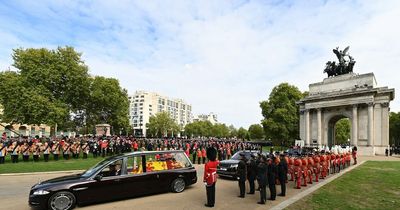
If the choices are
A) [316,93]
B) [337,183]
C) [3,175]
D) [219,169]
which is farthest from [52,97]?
[316,93]

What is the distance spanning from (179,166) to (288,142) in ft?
180

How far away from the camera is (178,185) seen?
1121 cm

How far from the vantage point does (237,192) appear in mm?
11453

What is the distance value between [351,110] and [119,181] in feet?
141

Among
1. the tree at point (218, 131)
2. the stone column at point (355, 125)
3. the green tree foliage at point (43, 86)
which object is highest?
the green tree foliage at point (43, 86)

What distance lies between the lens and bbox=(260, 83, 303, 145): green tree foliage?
58.2 m

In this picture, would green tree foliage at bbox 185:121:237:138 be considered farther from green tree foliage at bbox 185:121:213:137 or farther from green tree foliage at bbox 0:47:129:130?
green tree foliage at bbox 0:47:129:130

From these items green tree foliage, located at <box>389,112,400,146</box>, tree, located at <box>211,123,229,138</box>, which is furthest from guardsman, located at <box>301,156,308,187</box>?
tree, located at <box>211,123,229,138</box>

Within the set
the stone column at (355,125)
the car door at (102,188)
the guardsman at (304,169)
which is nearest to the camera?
the car door at (102,188)

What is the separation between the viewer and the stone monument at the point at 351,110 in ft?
134

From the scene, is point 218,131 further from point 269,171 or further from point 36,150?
point 269,171

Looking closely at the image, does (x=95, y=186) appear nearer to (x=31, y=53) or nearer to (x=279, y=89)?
(x=31, y=53)

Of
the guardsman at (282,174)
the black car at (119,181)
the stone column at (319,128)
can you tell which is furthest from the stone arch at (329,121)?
the black car at (119,181)

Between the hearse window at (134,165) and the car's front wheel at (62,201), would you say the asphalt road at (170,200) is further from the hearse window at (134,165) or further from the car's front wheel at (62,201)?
the hearse window at (134,165)
